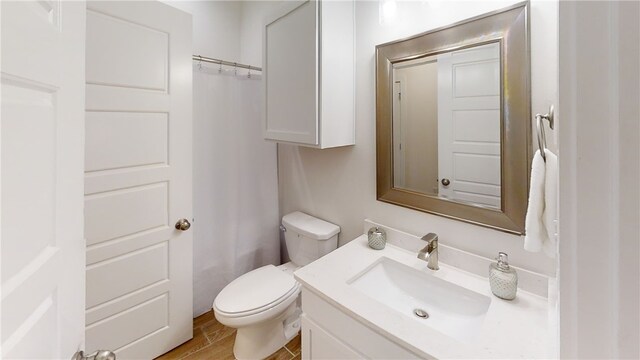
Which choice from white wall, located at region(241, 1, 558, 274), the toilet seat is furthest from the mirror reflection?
the toilet seat

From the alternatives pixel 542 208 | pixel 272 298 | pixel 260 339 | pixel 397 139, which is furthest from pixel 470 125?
pixel 260 339

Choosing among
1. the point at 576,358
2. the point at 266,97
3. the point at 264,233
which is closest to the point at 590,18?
the point at 576,358

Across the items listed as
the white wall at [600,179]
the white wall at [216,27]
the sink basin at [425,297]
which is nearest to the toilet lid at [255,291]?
the sink basin at [425,297]

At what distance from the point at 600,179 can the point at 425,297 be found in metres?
0.98

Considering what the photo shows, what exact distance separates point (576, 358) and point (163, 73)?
71.4 inches

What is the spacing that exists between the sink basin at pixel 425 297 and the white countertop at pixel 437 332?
3 centimetres

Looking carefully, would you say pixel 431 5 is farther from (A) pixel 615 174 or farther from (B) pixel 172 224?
(B) pixel 172 224

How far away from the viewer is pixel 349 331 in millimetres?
935

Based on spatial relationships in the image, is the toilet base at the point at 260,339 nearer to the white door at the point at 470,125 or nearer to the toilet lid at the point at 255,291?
the toilet lid at the point at 255,291

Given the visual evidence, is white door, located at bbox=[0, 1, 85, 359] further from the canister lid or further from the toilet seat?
the canister lid

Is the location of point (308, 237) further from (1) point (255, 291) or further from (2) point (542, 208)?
(2) point (542, 208)

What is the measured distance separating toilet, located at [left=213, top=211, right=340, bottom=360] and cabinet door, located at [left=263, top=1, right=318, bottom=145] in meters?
0.58

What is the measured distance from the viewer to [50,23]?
49 cm

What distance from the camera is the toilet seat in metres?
1.38
